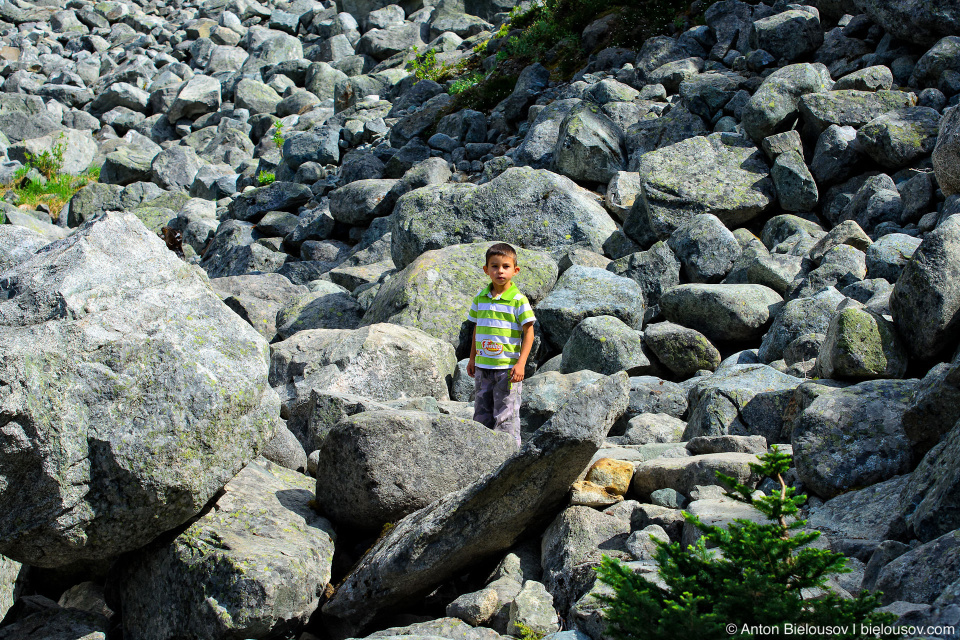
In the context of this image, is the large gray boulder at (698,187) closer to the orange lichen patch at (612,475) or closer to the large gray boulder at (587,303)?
the large gray boulder at (587,303)

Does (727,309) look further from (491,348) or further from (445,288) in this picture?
(491,348)

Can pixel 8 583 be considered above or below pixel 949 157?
below

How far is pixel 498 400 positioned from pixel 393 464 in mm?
1879

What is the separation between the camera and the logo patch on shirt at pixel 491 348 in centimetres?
820

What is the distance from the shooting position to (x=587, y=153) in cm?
1667

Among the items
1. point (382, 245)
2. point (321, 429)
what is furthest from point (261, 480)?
point (382, 245)

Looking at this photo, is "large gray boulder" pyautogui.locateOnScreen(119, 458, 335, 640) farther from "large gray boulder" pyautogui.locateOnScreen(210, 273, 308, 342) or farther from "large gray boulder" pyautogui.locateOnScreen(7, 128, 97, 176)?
"large gray boulder" pyautogui.locateOnScreen(7, 128, 97, 176)

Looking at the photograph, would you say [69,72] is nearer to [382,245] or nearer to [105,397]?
[382,245]

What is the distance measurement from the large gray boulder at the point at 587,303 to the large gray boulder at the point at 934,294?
409 cm

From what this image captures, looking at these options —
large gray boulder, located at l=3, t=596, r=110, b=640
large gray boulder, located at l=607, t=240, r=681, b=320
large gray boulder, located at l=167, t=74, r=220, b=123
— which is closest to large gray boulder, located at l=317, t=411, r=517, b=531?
large gray boulder, located at l=3, t=596, r=110, b=640

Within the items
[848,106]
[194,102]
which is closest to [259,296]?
[848,106]

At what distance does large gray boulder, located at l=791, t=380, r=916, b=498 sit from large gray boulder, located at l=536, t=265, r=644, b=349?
463cm

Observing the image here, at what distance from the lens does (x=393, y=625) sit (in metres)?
6.04

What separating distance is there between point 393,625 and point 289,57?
1438 inches
